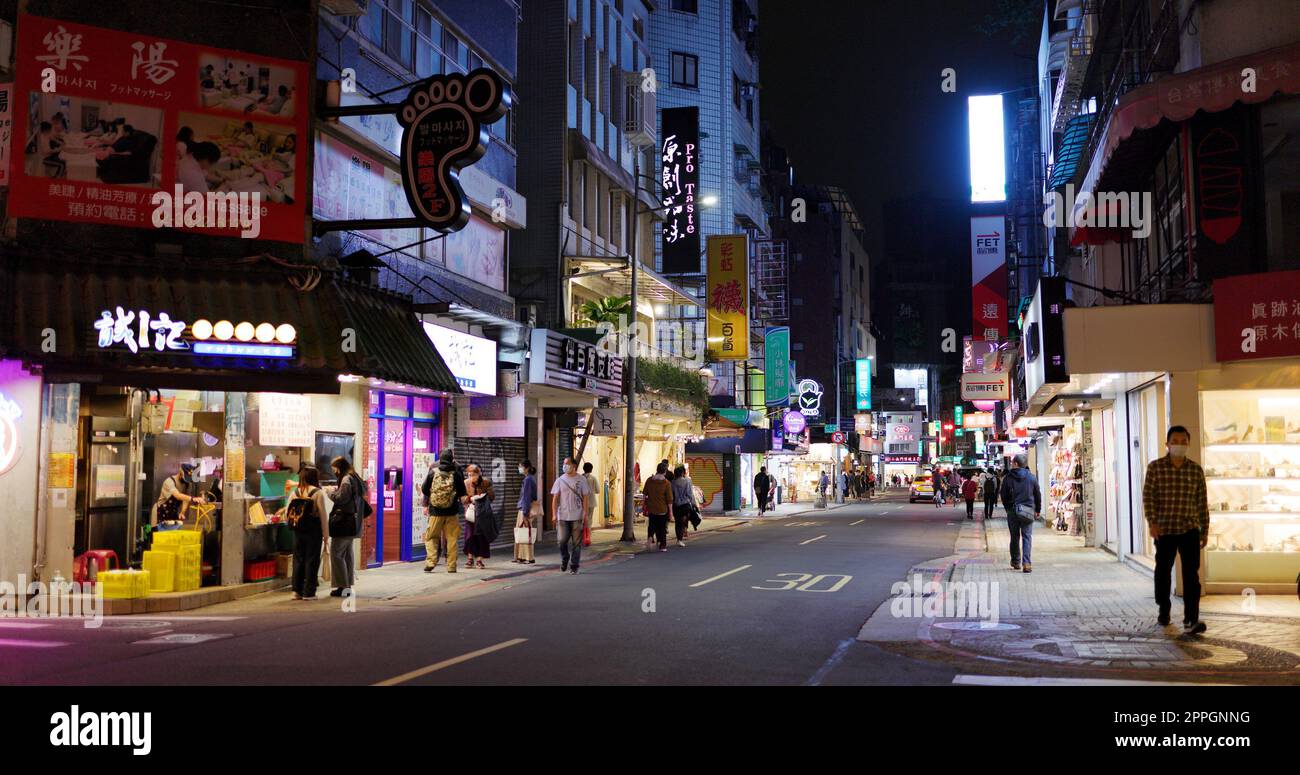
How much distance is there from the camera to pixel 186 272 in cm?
1520

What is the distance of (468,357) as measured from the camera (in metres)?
21.4

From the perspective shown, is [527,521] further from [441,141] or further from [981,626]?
[981,626]

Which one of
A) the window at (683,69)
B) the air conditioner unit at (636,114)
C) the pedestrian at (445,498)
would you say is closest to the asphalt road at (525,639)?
the pedestrian at (445,498)

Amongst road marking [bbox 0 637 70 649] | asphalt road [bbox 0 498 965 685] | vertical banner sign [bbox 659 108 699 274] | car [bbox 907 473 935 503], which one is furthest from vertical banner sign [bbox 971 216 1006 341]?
road marking [bbox 0 637 70 649]

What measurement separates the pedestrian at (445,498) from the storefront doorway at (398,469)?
4.98 ft

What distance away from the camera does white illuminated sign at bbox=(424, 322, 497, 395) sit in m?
20.3

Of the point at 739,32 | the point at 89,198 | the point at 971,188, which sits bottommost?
the point at 89,198

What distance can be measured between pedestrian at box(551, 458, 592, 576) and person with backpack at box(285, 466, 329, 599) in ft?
15.4

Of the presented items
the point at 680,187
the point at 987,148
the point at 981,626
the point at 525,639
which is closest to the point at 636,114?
the point at 680,187

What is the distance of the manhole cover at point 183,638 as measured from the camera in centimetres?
1103

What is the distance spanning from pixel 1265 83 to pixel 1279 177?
1.51 m

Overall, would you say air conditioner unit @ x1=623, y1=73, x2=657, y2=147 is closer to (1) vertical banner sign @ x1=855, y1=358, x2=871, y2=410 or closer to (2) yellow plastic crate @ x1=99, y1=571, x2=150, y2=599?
(2) yellow plastic crate @ x1=99, y1=571, x2=150, y2=599

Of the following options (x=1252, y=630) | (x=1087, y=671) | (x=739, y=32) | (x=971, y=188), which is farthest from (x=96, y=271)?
(x=739, y=32)
